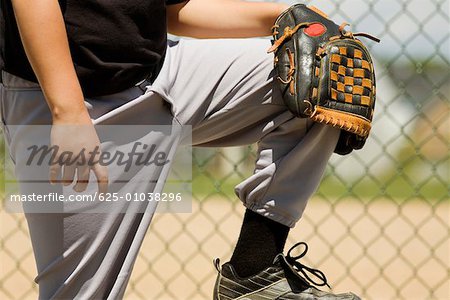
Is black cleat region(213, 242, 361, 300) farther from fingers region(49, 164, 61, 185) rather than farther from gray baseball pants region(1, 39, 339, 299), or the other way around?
fingers region(49, 164, 61, 185)

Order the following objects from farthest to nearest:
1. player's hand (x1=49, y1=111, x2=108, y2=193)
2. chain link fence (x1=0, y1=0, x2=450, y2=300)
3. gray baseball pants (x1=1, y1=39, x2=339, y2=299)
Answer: chain link fence (x1=0, y1=0, x2=450, y2=300) → gray baseball pants (x1=1, y1=39, x2=339, y2=299) → player's hand (x1=49, y1=111, x2=108, y2=193)

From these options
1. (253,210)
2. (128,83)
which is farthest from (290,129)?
(128,83)

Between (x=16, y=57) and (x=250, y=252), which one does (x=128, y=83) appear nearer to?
(x=16, y=57)

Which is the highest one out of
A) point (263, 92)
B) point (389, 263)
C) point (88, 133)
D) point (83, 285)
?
point (263, 92)

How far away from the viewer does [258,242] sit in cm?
166

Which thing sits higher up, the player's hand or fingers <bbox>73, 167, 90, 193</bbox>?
the player's hand

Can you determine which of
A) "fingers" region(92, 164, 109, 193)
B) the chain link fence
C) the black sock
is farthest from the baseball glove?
the chain link fence

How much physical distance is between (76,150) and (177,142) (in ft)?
0.82

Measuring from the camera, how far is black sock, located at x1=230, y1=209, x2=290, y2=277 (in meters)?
1.66

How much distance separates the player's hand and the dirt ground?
78.9 inches

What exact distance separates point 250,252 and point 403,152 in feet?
13.2

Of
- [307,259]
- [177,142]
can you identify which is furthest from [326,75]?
[307,259]

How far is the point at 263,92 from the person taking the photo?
64.2 inches

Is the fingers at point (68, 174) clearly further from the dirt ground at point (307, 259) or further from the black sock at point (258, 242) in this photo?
the dirt ground at point (307, 259)
